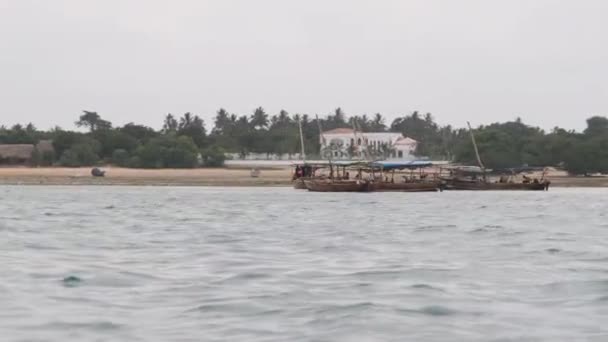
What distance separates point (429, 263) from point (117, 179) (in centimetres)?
8616

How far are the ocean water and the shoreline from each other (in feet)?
224

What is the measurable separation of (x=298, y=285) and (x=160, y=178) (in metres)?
91.7

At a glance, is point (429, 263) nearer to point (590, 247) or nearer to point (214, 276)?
point (214, 276)

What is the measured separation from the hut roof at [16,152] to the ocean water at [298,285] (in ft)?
318

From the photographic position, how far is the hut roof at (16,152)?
420 ft

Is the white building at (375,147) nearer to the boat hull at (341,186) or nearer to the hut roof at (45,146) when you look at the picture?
the hut roof at (45,146)

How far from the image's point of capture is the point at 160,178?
10881cm

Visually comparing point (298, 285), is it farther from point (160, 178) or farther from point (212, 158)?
point (212, 158)

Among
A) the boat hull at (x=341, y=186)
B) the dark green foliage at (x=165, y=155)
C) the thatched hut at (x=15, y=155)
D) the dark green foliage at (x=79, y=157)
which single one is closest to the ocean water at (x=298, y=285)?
the boat hull at (x=341, y=186)

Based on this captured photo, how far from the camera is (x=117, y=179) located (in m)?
106

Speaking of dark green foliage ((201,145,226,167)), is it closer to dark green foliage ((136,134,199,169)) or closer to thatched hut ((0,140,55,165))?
dark green foliage ((136,134,199,169))

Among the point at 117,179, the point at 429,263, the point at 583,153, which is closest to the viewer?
the point at 429,263

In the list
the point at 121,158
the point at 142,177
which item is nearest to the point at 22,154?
the point at 121,158

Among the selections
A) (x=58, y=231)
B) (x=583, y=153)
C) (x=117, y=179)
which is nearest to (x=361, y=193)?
(x=117, y=179)
